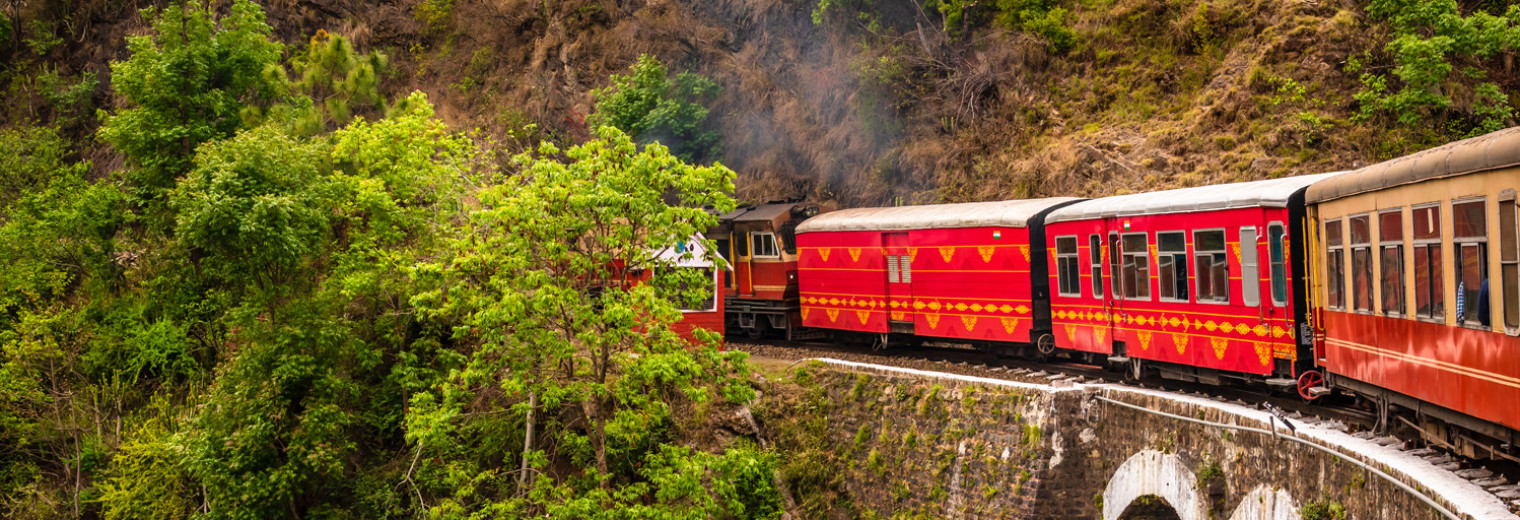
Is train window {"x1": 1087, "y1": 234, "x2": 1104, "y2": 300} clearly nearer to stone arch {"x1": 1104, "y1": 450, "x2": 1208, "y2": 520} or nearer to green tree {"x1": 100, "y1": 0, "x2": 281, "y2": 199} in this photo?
stone arch {"x1": 1104, "y1": 450, "x2": 1208, "y2": 520}

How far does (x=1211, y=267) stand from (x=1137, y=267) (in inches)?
58.1

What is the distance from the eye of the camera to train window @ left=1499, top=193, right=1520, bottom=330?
7523mm

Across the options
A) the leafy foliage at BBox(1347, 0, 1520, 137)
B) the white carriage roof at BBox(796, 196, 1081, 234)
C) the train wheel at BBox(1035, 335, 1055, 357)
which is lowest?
the train wheel at BBox(1035, 335, 1055, 357)

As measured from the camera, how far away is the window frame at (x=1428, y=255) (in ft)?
28.9

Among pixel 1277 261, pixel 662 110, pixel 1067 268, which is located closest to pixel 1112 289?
pixel 1067 268

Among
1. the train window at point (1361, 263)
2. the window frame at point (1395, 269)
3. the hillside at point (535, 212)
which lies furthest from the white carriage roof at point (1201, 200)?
the hillside at point (535, 212)

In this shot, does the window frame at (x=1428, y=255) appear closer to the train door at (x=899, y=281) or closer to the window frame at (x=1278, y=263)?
the window frame at (x=1278, y=263)

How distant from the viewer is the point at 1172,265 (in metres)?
14.5

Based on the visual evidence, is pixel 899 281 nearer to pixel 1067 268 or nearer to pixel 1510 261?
pixel 1067 268

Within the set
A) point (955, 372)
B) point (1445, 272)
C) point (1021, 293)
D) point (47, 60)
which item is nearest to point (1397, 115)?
point (1021, 293)

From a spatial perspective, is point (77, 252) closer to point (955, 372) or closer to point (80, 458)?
point (80, 458)

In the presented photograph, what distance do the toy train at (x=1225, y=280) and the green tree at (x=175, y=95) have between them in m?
11.5

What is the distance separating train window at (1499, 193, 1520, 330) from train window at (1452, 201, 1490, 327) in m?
0.31

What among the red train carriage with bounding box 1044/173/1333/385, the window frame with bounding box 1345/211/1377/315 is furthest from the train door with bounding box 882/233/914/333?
the window frame with bounding box 1345/211/1377/315
